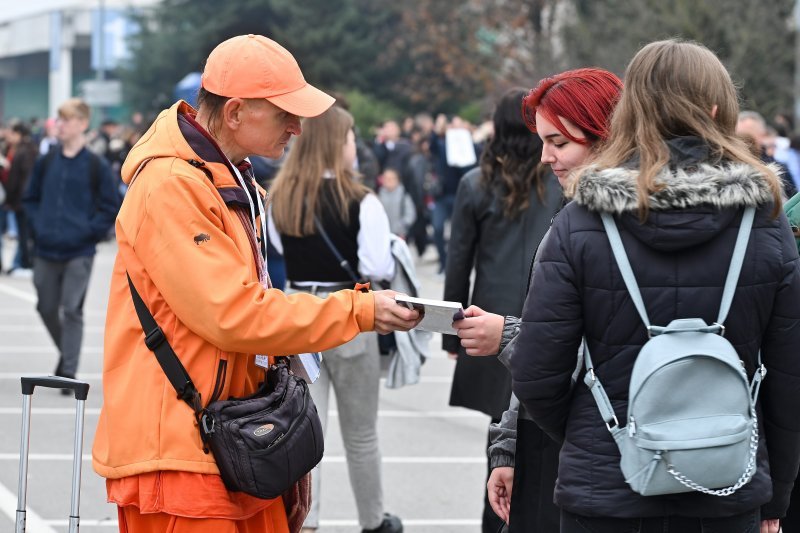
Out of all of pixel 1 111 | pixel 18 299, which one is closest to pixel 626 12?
pixel 18 299

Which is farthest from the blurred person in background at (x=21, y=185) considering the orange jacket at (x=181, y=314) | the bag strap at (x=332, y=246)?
the orange jacket at (x=181, y=314)

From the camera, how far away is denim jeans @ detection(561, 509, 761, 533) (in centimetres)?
311

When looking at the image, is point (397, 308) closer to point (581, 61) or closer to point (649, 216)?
point (649, 216)

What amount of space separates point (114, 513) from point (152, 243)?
3.82m

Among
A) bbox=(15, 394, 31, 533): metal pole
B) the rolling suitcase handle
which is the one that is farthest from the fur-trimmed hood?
bbox=(15, 394, 31, 533): metal pole


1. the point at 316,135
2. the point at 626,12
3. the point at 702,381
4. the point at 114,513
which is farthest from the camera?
the point at 626,12

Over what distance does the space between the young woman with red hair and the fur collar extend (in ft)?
2.01

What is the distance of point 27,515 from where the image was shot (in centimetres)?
684

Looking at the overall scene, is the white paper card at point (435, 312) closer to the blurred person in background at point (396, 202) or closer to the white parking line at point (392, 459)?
the white parking line at point (392, 459)

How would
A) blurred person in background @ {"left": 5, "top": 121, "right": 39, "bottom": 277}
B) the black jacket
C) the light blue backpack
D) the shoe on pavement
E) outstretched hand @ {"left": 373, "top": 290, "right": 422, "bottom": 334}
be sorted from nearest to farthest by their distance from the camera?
the light blue backpack
outstretched hand @ {"left": 373, "top": 290, "right": 422, "bottom": 334}
the black jacket
the shoe on pavement
blurred person in background @ {"left": 5, "top": 121, "right": 39, "bottom": 277}

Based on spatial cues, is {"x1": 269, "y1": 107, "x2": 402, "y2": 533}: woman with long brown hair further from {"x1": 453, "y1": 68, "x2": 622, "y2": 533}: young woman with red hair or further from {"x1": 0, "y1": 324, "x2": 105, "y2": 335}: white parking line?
{"x1": 0, "y1": 324, "x2": 105, "y2": 335}: white parking line

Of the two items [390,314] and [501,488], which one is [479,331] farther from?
[501,488]

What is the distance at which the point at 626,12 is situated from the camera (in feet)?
91.5

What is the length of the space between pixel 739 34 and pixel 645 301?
2168 cm
